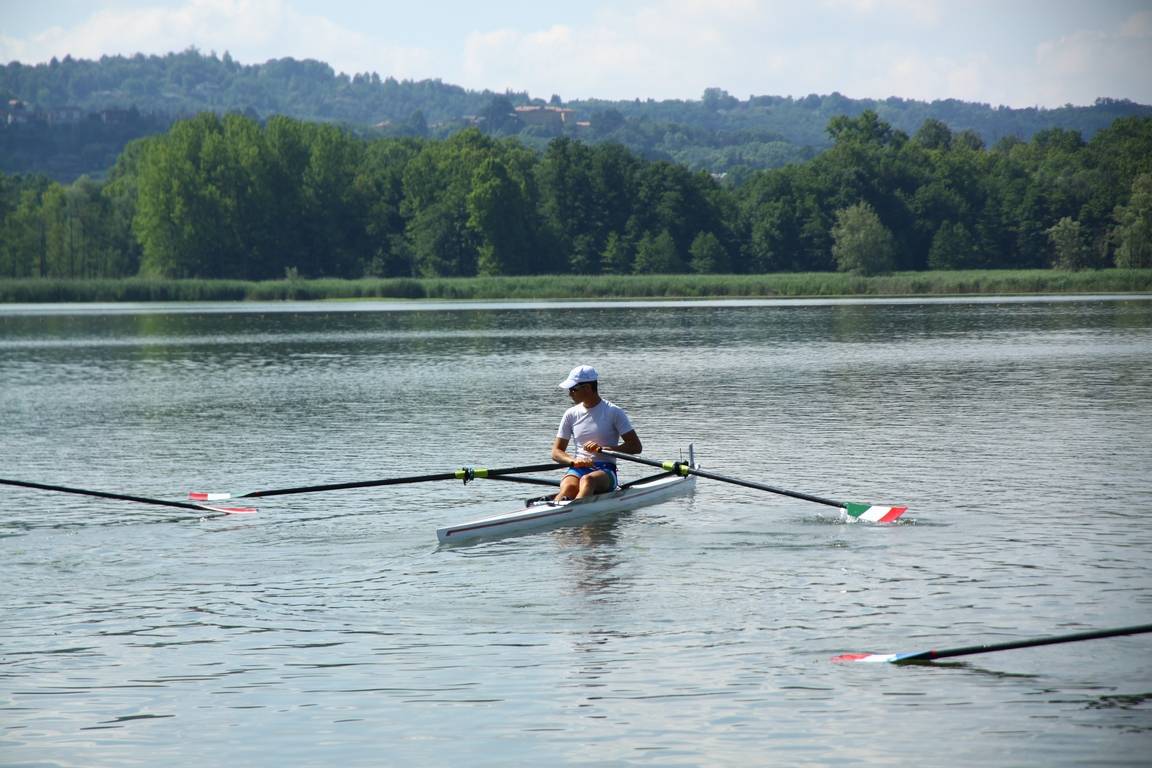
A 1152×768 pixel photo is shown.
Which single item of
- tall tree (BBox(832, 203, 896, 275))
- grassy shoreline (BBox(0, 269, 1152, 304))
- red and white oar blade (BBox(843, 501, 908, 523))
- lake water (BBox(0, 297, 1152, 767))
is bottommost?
lake water (BBox(0, 297, 1152, 767))

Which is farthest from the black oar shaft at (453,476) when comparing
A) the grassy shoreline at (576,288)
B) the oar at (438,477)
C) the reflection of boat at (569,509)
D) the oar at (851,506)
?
the grassy shoreline at (576,288)

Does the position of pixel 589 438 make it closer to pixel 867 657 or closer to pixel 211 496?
pixel 211 496

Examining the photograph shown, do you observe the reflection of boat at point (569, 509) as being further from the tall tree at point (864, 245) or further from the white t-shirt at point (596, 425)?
the tall tree at point (864, 245)

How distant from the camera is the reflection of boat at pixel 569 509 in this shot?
50.9 ft

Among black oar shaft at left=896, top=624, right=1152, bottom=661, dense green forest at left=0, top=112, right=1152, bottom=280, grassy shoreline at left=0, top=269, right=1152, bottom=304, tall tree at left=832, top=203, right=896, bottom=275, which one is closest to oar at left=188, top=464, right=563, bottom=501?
black oar shaft at left=896, top=624, right=1152, bottom=661

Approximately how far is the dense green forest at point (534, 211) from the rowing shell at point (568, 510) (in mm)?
108878

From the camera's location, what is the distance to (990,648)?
406 inches

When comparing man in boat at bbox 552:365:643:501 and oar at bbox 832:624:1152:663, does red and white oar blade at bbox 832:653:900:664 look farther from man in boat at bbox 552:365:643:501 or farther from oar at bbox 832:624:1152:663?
man in boat at bbox 552:365:643:501

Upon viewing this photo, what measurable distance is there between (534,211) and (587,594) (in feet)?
414

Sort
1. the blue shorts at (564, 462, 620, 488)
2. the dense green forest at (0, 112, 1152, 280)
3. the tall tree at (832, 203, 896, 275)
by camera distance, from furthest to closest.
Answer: the dense green forest at (0, 112, 1152, 280)
the tall tree at (832, 203, 896, 275)
the blue shorts at (564, 462, 620, 488)

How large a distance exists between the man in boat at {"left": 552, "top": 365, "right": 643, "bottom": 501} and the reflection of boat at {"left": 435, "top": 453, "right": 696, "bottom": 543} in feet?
0.60

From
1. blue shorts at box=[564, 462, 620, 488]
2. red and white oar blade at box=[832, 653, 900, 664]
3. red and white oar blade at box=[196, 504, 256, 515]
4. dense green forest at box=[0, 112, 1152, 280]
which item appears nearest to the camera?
red and white oar blade at box=[832, 653, 900, 664]

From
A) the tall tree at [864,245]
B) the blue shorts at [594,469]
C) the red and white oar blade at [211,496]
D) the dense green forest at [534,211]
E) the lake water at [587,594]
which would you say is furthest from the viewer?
the dense green forest at [534,211]

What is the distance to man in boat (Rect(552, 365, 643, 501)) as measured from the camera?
16828mm
